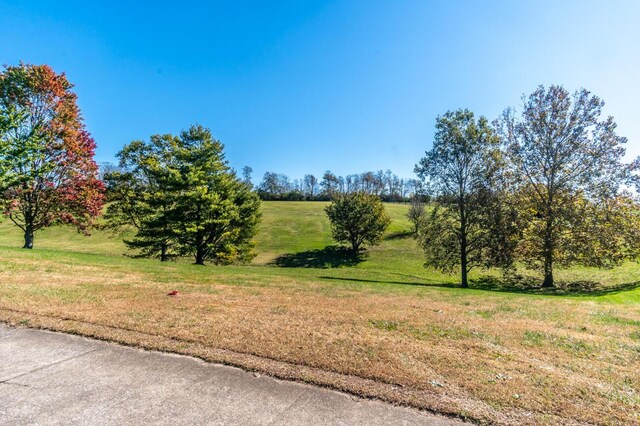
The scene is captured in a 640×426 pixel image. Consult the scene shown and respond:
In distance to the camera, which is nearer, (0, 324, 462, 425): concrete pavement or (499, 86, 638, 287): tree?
(0, 324, 462, 425): concrete pavement

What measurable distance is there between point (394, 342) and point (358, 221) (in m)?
39.8

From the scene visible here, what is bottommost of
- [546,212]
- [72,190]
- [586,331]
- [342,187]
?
[586,331]

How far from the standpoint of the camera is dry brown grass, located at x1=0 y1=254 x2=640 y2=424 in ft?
13.4

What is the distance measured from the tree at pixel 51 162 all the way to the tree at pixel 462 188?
999 inches

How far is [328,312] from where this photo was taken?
8.26 meters

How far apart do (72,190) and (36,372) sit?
79.3 feet

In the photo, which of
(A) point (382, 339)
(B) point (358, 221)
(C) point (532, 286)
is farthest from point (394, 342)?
(B) point (358, 221)

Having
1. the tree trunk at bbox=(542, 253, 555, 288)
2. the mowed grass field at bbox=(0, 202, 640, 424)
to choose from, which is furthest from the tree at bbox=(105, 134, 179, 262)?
the tree trunk at bbox=(542, 253, 555, 288)

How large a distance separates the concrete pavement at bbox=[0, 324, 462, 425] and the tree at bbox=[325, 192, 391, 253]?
41.1 m

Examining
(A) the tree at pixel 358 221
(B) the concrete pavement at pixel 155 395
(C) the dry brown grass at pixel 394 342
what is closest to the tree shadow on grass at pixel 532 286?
(C) the dry brown grass at pixel 394 342

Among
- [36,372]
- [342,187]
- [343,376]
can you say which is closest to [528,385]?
[343,376]

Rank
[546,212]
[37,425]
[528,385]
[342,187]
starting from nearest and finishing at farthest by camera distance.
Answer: [37,425], [528,385], [546,212], [342,187]

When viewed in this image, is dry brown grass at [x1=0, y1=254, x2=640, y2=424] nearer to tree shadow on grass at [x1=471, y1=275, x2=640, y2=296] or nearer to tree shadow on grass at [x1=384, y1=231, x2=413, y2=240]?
tree shadow on grass at [x1=471, y1=275, x2=640, y2=296]

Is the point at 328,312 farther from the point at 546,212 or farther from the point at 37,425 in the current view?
the point at 546,212
